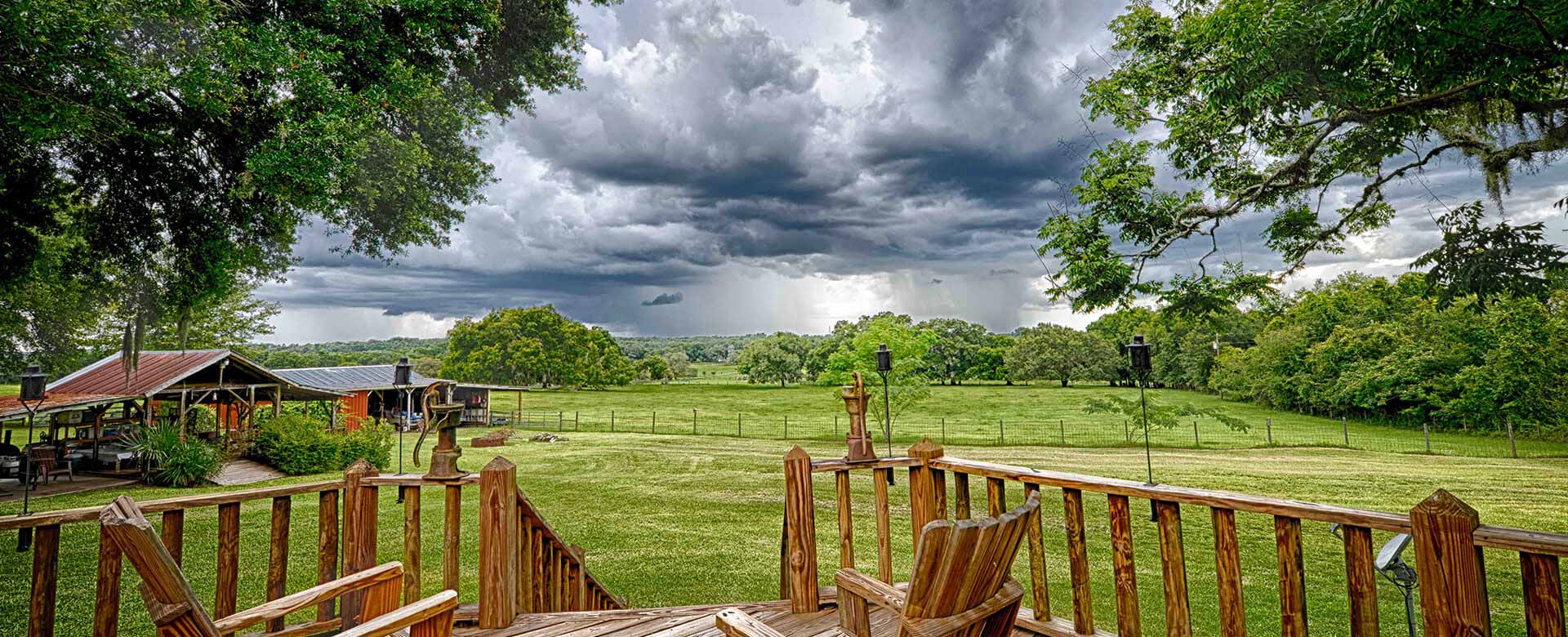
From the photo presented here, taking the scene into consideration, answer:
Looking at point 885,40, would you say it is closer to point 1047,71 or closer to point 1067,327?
point 1047,71

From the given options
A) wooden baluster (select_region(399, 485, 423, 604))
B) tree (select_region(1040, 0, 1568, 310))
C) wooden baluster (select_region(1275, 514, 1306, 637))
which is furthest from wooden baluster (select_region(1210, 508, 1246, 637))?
tree (select_region(1040, 0, 1568, 310))

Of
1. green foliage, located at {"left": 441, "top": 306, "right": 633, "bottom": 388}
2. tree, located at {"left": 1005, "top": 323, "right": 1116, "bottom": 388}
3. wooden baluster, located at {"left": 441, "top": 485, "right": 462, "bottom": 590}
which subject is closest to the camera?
wooden baluster, located at {"left": 441, "top": 485, "right": 462, "bottom": 590}

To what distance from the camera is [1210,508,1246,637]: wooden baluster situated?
7.50 ft

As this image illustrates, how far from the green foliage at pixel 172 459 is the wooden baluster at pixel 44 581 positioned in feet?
38.4

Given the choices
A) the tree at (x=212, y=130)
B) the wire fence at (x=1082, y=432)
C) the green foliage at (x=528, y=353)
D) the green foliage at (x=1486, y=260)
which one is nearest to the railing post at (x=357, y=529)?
the tree at (x=212, y=130)

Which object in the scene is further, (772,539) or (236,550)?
(772,539)

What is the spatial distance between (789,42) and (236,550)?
22.9 metres

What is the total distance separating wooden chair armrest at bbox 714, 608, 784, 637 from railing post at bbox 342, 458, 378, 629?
80.8 inches

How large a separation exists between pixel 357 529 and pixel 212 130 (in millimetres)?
6560

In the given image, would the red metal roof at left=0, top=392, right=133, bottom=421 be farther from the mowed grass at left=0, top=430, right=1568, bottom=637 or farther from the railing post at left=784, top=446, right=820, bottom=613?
the railing post at left=784, top=446, right=820, bottom=613

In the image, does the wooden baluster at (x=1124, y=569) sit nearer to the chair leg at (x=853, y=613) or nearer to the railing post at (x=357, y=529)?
the chair leg at (x=853, y=613)

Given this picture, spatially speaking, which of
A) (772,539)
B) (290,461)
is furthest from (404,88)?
(290,461)

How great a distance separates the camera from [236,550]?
9.20 feet

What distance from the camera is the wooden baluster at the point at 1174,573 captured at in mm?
2465
